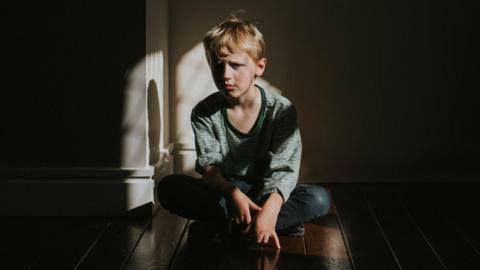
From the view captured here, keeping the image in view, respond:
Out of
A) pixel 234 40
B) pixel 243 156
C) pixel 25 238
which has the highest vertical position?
pixel 234 40

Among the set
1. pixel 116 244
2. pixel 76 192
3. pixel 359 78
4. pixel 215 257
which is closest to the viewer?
pixel 215 257

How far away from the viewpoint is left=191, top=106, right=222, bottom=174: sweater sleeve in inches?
90.4

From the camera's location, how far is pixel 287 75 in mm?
2873

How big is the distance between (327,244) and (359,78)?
3.07 ft

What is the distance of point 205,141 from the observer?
91.1 inches

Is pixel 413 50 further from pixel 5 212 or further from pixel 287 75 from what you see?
pixel 5 212

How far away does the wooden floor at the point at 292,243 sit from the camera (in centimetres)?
195

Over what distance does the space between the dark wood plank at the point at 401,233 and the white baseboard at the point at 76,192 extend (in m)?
0.77

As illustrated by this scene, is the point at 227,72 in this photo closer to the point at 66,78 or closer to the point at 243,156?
the point at 243,156

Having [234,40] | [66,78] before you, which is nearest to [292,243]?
[234,40]

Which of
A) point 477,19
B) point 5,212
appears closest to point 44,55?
point 5,212

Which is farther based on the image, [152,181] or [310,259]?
[152,181]

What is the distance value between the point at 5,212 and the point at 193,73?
2.87 feet

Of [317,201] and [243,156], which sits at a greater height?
[243,156]
